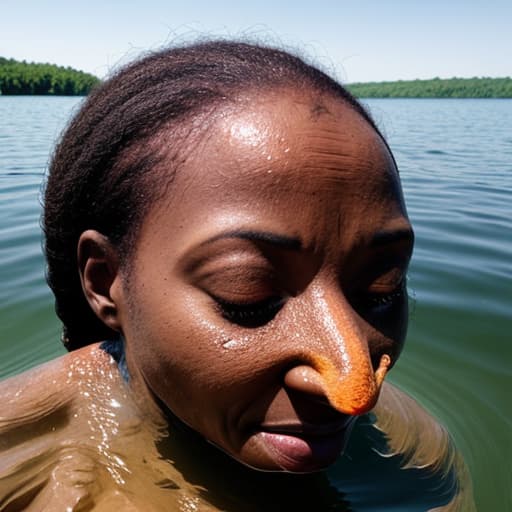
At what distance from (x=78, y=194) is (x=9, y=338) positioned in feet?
7.40

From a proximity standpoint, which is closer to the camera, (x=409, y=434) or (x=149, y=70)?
(x=149, y=70)

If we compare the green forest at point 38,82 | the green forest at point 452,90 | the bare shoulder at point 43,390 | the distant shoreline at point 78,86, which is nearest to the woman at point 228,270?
the bare shoulder at point 43,390

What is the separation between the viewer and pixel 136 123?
2062mm

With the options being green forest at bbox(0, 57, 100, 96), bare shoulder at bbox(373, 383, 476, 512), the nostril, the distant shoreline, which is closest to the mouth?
the nostril

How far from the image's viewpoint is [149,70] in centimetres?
224

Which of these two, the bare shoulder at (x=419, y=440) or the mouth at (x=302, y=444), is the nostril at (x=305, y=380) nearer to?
the mouth at (x=302, y=444)

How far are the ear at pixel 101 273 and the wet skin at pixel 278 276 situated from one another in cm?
20

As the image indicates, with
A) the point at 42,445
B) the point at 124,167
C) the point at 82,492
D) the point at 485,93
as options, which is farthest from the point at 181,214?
the point at 485,93

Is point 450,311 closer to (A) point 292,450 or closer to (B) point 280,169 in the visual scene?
(A) point 292,450

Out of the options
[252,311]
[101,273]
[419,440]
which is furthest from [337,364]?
[419,440]

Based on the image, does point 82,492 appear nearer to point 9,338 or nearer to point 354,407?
point 354,407

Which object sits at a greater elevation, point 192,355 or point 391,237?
point 391,237

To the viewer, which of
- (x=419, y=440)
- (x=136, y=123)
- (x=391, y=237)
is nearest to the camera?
(x=391, y=237)

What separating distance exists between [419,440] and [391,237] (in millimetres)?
1314
